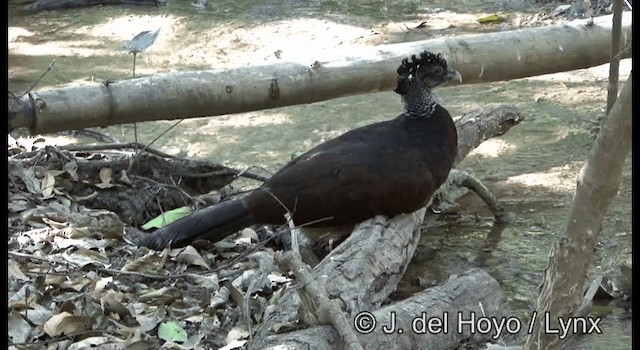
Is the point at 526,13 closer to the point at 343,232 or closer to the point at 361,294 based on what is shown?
the point at 343,232

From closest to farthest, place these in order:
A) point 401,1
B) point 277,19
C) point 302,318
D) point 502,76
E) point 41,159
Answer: point 302,318 → point 41,159 → point 502,76 → point 401,1 → point 277,19

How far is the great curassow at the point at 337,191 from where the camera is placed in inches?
180

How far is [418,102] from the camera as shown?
16.5 feet

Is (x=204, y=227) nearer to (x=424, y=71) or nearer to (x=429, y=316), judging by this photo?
(x=429, y=316)

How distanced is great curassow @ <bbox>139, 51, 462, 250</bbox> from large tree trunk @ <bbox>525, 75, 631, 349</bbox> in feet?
5.97

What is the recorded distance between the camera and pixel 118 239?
4645mm

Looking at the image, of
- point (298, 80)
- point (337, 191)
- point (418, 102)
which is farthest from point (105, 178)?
point (418, 102)

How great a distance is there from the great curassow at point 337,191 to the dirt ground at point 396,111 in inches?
17.1

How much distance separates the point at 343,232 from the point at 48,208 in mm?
1377

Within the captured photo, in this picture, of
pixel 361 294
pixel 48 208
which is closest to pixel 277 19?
pixel 48 208

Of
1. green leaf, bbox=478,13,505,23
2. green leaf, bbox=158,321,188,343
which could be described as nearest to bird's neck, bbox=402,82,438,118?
green leaf, bbox=158,321,188,343

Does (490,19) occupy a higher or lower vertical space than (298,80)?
lower

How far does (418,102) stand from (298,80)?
0.61 meters

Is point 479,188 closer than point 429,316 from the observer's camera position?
No
